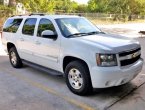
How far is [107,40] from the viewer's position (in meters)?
5.93

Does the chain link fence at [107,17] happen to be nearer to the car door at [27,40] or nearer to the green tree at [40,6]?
the green tree at [40,6]

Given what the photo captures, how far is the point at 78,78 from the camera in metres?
5.88

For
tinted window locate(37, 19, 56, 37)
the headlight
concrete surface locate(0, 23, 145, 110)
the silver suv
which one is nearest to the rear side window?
the silver suv

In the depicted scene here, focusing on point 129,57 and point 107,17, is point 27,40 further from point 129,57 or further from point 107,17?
point 107,17

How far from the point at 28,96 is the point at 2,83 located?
1337mm

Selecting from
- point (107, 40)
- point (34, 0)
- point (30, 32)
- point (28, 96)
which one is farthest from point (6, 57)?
point (34, 0)

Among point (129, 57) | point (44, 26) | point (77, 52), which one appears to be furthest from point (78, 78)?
point (44, 26)

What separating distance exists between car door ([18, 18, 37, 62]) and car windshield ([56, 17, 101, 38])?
110 cm

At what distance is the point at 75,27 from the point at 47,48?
0.89m

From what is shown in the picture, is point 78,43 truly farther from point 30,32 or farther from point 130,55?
point 30,32

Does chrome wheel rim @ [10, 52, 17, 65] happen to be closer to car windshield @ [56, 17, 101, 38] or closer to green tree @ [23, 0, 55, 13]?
car windshield @ [56, 17, 101, 38]

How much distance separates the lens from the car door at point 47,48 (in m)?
6.42

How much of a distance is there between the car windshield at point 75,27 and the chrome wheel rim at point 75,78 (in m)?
0.89

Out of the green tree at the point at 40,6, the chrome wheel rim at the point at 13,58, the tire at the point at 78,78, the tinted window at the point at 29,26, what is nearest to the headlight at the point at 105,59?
the tire at the point at 78,78
